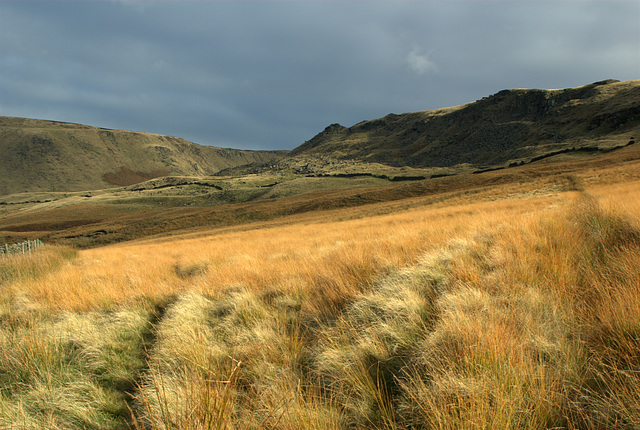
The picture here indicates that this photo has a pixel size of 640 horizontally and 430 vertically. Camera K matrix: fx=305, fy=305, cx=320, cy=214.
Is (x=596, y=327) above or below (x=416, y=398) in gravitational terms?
above

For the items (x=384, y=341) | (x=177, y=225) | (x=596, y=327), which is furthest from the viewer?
(x=177, y=225)

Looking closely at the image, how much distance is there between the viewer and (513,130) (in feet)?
370

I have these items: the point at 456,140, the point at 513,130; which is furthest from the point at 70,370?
the point at 456,140

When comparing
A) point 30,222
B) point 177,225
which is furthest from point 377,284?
point 30,222

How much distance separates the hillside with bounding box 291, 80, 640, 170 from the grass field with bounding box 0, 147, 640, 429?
77.0 m

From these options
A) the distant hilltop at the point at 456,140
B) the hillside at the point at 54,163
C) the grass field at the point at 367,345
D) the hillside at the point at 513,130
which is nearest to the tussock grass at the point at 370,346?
the grass field at the point at 367,345

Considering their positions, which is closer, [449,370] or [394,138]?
[449,370]

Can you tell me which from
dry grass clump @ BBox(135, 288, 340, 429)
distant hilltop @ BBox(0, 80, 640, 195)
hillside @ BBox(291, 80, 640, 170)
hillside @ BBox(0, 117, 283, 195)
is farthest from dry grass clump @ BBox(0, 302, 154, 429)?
hillside @ BBox(0, 117, 283, 195)

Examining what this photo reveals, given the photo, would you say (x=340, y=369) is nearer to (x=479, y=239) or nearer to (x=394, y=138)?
(x=479, y=239)

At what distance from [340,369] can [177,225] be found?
4720cm

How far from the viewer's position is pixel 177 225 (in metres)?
44.7

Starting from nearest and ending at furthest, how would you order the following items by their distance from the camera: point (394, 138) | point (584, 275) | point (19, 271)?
point (584, 275)
point (19, 271)
point (394, 138)

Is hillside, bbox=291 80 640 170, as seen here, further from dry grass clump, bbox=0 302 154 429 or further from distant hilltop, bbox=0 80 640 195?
dry grass clump, bbox=0 302 154 429

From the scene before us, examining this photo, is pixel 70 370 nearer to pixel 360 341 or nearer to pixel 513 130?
pixel 360 341
